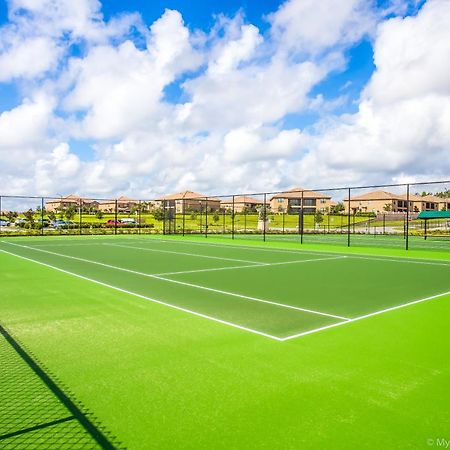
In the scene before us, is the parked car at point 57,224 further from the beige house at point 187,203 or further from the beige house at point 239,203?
the beige house at point 239,203

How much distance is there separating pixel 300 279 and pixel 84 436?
7.49 m

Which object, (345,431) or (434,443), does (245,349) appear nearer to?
(345,431)

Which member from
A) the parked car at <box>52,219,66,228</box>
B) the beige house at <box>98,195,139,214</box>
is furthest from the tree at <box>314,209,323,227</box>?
the parked car at <box>52,219,66,228</box>

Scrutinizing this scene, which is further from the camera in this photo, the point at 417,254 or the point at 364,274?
the point at 417,254

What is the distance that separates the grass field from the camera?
9.58ft

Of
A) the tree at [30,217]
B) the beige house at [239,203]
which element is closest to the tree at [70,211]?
the tree at [30,217]

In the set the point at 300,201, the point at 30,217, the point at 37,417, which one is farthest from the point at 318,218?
the point at 37,417

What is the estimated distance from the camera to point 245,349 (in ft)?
15.3

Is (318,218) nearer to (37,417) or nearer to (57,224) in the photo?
(57,224)

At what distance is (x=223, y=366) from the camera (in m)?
4.12

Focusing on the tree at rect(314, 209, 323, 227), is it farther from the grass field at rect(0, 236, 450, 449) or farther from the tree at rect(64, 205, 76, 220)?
the grass field at rect(0, 236, 450, 449)

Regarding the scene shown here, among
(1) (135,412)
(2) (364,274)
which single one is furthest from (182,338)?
(2) (364,274)

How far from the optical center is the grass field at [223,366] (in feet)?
9.58

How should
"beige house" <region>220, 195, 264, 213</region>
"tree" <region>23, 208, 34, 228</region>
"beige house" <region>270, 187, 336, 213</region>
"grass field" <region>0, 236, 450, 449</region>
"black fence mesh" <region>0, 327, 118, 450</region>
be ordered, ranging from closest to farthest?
"black fence mesh" <region>0, 327, 118, 450</region> < "grass field" <region>0, 236, 450, 449</region> < "beige house" <region>270, 187, 336, 213</region> < "beige house" <region>220, 195, 264, 213</region> < "tree" <region>23, 208, 34, 228</region>
